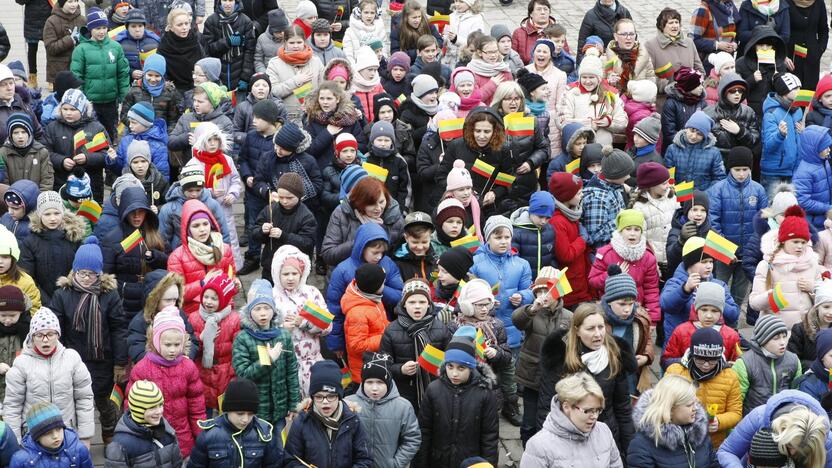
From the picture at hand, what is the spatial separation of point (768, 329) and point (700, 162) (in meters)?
4.08

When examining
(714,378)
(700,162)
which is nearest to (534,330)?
(714,378)

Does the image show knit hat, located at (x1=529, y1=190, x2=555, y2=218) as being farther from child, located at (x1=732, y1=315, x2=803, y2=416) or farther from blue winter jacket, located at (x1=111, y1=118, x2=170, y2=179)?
blue winter jacket, located at (x1=111, y1=118, x2=170, y2=179)

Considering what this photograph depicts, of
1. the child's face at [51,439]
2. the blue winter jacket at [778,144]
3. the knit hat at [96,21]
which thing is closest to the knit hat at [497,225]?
the child's face at [51,439]

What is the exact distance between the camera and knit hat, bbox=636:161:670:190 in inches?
514

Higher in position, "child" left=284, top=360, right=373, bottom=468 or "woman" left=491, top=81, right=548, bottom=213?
"child" left=284, top=360, right=373, bottom=468

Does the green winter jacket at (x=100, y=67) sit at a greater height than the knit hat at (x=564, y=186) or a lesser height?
lesser

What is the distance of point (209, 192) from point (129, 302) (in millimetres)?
1636

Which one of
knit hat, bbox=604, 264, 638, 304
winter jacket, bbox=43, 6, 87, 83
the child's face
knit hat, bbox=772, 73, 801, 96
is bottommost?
winter jacket, bbox=43, 6, 87, 83

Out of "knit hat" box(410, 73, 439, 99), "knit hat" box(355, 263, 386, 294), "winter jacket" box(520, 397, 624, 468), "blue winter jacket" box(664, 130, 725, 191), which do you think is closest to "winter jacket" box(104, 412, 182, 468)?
"knit hat" box(355, 263, 386, 294)

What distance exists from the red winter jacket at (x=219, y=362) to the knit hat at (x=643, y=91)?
615cm

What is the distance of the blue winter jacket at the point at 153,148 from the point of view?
46.3 feet

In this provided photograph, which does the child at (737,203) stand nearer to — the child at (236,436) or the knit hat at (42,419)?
the child at (236,436)

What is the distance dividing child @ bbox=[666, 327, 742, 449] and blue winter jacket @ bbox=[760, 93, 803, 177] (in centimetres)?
517

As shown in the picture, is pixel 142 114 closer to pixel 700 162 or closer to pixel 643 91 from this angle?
pixel 643 91
